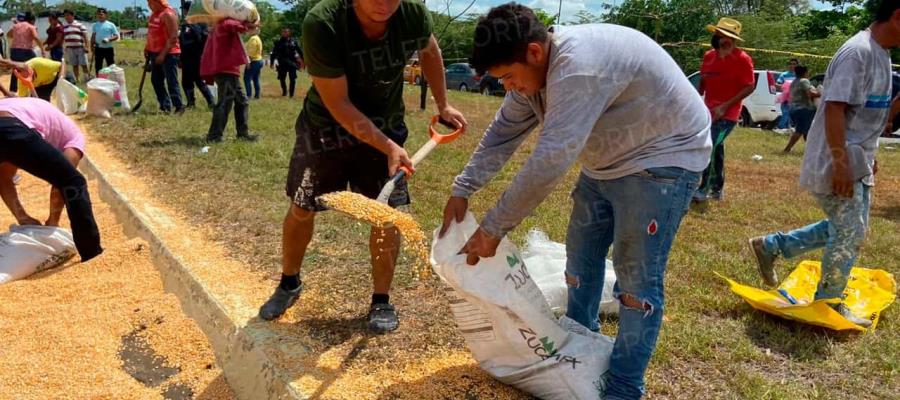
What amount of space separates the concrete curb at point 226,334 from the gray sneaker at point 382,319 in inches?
18.5

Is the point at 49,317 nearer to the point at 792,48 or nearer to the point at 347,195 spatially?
the point at 347,195

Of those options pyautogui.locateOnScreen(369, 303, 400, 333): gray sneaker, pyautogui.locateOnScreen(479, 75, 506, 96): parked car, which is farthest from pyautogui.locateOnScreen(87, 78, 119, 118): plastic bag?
pyautogui.locateOnScreen(479, 75, 506, 96): parked car

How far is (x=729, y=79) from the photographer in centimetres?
581

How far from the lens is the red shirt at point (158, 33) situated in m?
9.16

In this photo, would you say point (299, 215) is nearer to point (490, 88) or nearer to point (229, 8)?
point (229, 8)

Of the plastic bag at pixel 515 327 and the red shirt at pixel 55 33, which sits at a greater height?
the plastic bag at pixel 515 327

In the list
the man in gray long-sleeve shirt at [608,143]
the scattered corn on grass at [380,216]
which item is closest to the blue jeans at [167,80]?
the scattered corn on grass at [380,216]

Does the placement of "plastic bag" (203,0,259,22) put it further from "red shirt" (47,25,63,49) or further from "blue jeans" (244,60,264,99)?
"red shirt" (47,25,63,49)

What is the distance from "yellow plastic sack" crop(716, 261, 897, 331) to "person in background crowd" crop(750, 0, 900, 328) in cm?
9

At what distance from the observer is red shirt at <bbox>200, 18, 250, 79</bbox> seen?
25.2 ft

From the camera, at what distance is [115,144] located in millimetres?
7758

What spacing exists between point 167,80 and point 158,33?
74 cm

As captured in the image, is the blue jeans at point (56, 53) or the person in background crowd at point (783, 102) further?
the person in background crowd at point (783, 102)

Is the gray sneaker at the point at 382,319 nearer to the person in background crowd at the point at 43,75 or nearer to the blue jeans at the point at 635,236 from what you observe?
the blue jeans at the point at 635,236
